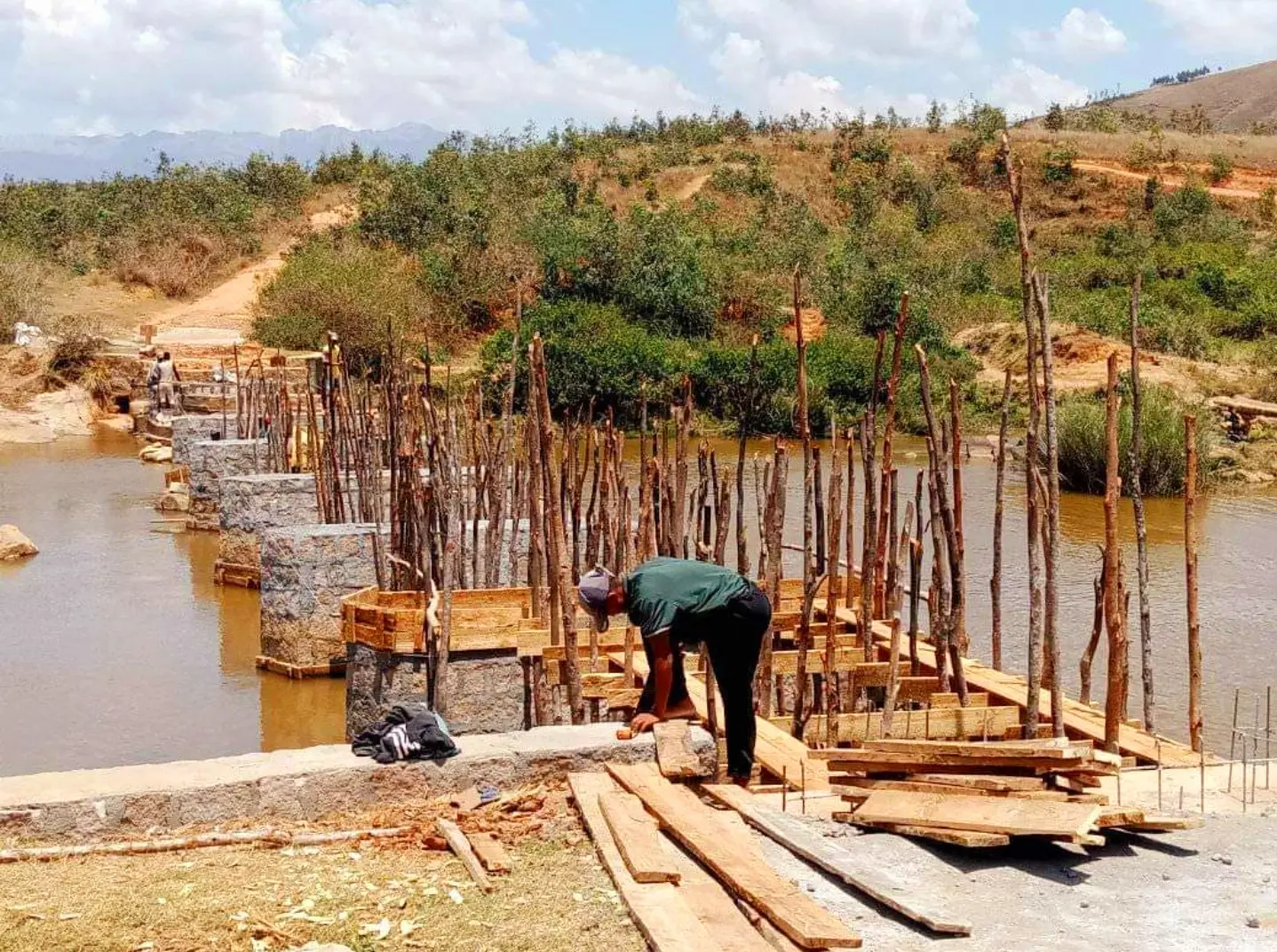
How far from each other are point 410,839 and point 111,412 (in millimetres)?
21894

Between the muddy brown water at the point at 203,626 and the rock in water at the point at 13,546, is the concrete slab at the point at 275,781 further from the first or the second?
the rock in water at the point at 13,546

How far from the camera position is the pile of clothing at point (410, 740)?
5398 millimetres

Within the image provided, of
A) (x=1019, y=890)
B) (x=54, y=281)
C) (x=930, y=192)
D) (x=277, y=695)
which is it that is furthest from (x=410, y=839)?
A: (x=930, y=192)

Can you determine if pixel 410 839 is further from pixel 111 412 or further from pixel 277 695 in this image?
pixel 111 412

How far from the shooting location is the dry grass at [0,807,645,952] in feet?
13.9

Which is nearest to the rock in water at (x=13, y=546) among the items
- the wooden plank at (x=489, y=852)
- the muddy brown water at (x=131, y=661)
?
the muddy brown water at (x=131, y=661)

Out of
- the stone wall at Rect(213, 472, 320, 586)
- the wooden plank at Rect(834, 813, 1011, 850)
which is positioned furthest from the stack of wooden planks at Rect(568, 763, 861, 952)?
the stone wall at Rect(213, 472, 320, 586)

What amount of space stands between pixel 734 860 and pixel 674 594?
1.40 m

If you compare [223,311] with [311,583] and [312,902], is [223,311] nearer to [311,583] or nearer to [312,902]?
[311,583]

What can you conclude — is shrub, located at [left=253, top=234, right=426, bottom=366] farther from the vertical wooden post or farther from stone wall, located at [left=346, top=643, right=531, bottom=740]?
the vertical wooden post

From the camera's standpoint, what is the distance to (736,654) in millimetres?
5902

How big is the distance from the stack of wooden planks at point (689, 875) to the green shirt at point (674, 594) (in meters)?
0.61

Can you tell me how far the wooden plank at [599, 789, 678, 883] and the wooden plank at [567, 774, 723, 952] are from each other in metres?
0.02

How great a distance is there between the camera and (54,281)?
33.4 m
